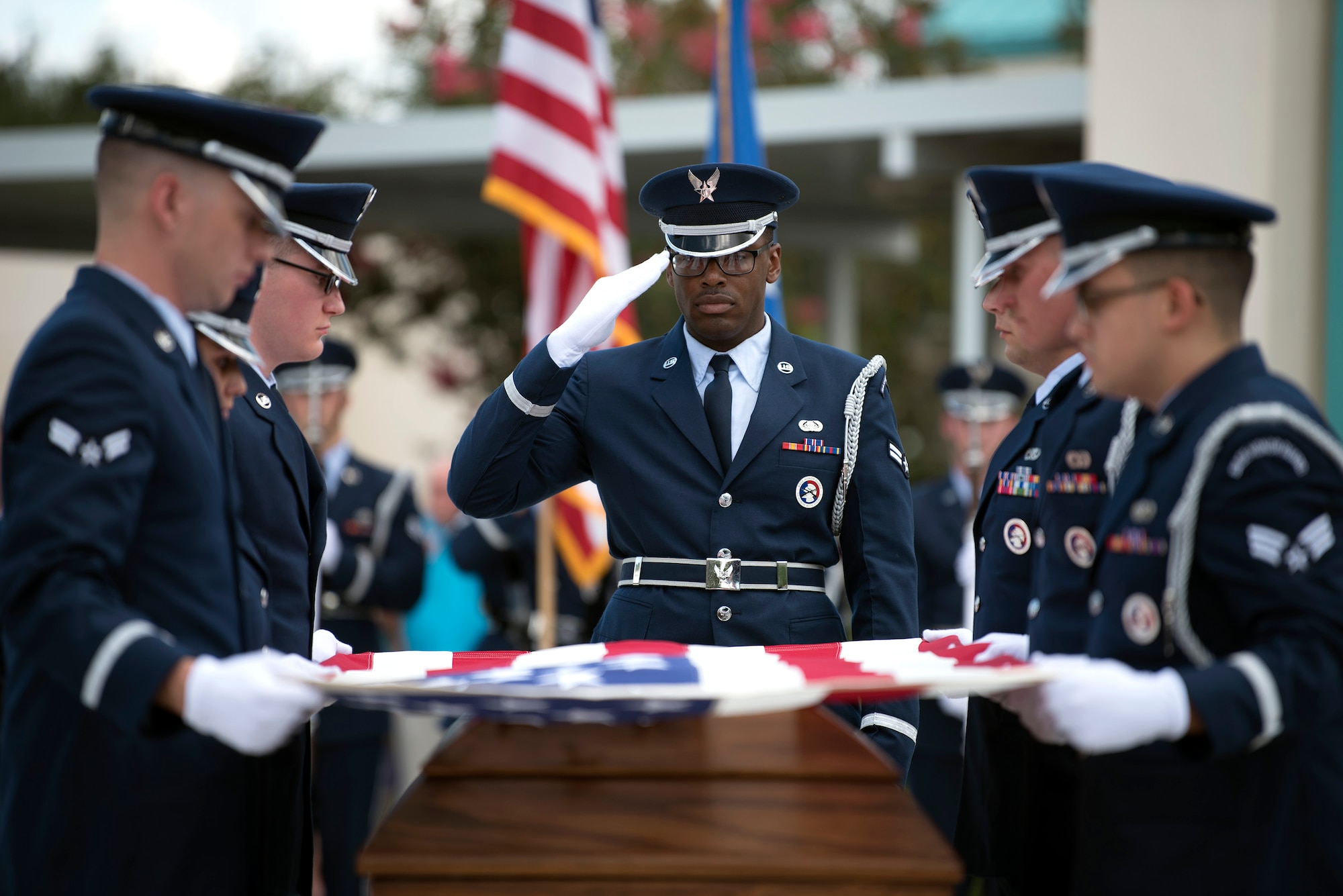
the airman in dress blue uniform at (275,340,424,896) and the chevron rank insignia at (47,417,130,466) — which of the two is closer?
the chevron rank insignia at (47,417,130,466)

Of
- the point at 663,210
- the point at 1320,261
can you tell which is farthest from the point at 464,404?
the point at 663,210

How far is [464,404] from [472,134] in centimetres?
409

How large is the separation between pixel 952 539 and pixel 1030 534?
11.8 feet

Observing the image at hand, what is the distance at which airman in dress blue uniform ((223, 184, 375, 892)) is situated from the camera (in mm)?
2660

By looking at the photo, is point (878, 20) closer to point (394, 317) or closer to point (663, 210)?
point (394, 317)

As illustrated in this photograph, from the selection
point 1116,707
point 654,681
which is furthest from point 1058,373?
point 654,681

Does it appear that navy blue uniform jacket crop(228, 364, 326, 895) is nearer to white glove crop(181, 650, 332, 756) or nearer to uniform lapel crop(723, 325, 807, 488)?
white glove crop(181, 650, 332, 756)

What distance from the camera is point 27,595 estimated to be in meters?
2.05

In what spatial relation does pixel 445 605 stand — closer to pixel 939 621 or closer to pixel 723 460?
pixel 939 621

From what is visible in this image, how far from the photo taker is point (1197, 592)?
219 cm

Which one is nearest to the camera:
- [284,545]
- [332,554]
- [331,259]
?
[284,545]

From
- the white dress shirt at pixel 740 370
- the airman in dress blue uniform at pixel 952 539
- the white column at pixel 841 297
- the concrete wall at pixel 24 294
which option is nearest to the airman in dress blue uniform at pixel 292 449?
the white dress shirt at pixel 740 370

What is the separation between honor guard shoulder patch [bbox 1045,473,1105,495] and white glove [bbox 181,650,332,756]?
4.49 ft

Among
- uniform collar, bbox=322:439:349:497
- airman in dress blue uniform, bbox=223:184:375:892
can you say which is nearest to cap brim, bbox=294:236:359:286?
airman in dress blue uniform, bbox=223:184:375:892
